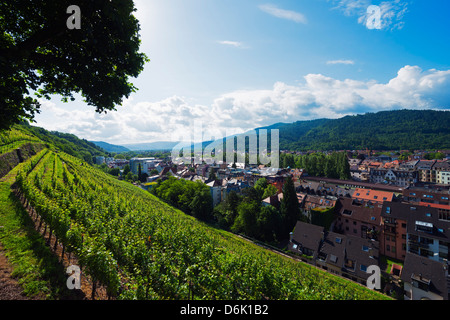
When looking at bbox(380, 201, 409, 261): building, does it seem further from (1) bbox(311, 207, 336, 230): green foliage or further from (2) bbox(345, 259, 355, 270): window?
(2) bbox(345, 259, 355, 270): window

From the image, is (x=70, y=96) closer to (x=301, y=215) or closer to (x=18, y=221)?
(x=18, y=221)

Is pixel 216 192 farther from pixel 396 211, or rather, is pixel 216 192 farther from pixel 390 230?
pixel 396 211

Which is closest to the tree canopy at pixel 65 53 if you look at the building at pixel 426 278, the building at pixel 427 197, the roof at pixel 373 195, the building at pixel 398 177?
the building at pixel 426 278

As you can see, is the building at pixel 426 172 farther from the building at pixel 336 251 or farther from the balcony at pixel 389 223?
the building at pixel 336 251

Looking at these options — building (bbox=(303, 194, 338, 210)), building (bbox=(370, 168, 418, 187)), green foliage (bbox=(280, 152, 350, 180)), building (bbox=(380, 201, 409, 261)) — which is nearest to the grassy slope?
building (bbox=(380, 201, 409, 261))

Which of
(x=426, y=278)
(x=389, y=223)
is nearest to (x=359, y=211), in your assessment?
(x=389, y=223)
